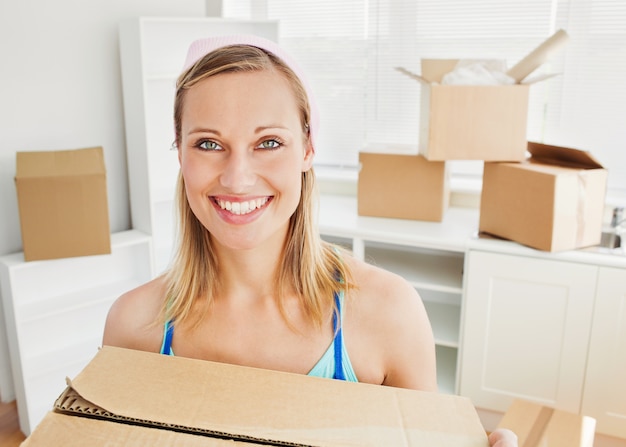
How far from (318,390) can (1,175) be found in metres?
2.08

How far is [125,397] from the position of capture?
31.9 inches

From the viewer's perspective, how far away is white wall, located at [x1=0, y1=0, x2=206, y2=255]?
2.45 m

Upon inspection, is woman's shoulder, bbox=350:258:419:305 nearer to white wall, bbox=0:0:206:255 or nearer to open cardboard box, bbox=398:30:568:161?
open cardboard box, bbox=398:30:568:161

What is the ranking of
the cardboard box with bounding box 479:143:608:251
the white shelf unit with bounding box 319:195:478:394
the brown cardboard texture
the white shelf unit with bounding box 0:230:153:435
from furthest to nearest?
the white shelf unit with bounding box 319:195:478:394 → the white shelf unit with bounding box 0:230:153:435 → the cardboard box with bounding box 479:143:608:251 → the brown cardboard texture

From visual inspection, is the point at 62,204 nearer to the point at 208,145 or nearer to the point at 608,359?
the point at 208,145

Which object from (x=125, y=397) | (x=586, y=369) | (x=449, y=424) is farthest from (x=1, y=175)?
(x=586, y=369)

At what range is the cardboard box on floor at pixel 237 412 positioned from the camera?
2.47 ft

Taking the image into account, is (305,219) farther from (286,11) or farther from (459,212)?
(286,11)

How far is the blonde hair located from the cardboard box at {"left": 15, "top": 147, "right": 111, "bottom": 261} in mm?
1210

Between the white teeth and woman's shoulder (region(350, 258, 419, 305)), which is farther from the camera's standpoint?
woman's shoulder (region(350, 258, 419, 305))

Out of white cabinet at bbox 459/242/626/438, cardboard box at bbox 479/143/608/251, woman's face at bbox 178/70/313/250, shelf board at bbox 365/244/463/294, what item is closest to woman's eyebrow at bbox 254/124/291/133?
woman's face at bbox 178/70/313/250

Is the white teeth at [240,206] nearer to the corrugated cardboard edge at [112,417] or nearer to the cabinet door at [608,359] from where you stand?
the corrugated cardboard edge at [112,417]

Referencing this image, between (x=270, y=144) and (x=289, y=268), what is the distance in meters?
0.28

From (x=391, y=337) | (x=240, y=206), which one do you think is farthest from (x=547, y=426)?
(x=240, y=206)
